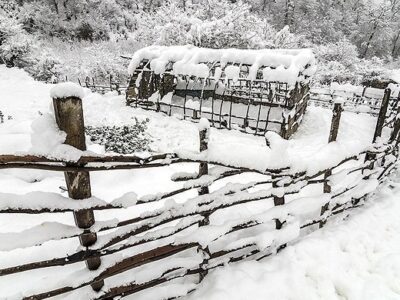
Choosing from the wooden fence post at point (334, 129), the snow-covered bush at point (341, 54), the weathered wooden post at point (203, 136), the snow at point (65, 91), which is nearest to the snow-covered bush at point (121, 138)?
the wooden fence post at point (334, 129)

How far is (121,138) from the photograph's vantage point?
8797mm

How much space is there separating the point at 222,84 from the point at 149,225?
35.0ft

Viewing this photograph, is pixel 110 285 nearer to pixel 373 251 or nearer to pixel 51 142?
pixel 51 142

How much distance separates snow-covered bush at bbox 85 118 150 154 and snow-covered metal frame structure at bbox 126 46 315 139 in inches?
114

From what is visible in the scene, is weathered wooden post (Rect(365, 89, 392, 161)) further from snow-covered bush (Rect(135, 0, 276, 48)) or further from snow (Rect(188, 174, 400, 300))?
snow-covered bush (Rect(135, 0, 276, 48))

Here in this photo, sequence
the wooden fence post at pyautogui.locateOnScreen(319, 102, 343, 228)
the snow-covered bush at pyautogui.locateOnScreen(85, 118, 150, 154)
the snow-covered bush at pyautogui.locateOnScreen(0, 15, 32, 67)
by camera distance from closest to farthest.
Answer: the wooden fence post at pyautogui.locateOnScreen(319, 102, 343, 228)
the snow-covered bush at pyautogui.locateOnScreen(85, 118, 150, 154)
the snow-covered bush at pyautogui.locateOnScreen(0, 15, 32, 67)

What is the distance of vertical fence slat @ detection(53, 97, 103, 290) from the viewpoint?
1.81m

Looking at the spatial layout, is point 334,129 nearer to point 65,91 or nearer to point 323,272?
point 323,272

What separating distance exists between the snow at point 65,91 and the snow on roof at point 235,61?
28.5 ft

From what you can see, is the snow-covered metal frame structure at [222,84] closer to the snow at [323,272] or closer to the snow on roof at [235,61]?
the snow on roof at [235,61]

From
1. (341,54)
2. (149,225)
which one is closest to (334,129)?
(149,225)

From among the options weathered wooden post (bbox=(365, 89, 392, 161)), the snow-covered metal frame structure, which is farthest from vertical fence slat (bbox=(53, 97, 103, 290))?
the snow-covered metal frame structure

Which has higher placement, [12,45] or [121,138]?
[12,45]

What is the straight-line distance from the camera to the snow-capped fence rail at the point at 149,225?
77.7 inches
